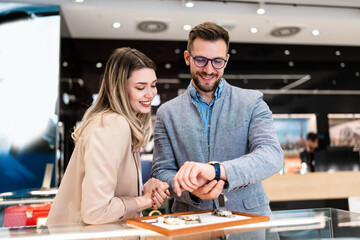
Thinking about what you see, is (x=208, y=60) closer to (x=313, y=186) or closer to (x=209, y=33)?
(x=209, y=33)

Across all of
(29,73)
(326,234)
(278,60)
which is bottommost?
(326,234)

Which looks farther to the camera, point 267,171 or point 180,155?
point 180,155

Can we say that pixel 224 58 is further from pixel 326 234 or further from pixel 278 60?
pixel 278 60

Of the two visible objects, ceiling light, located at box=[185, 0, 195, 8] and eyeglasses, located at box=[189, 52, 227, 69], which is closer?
eyeglasses, located at box=[189, 52, 227, 69]

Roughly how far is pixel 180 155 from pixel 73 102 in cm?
413

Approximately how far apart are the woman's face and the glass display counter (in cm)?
59

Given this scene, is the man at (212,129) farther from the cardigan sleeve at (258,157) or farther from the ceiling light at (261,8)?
the ceiling light at (261,8)

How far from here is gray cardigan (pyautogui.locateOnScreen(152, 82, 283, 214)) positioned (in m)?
1.50

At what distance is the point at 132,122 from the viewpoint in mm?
1368

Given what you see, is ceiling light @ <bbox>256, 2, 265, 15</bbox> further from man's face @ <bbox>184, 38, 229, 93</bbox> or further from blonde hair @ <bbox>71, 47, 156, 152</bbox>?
blonde hair @ <bbox>71, 47, 156, 152</bbox>

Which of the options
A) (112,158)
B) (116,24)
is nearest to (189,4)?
(116,24)

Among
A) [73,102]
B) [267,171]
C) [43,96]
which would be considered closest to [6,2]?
[43,96]

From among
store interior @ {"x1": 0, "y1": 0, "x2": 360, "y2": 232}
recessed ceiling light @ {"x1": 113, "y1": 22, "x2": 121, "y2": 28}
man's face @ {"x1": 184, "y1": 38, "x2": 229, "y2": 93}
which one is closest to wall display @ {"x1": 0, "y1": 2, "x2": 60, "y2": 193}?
store interior @ {"x1": 0, "y1": 0, "x2": 360, "y2": 232}

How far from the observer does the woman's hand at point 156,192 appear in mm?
1370
